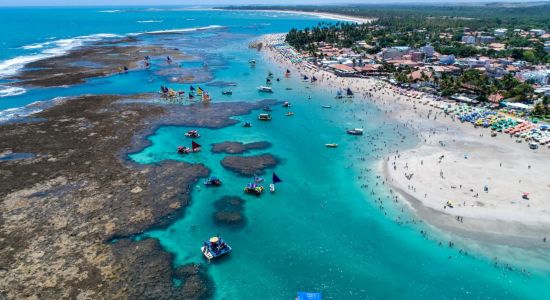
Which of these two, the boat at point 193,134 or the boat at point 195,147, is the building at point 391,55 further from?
the boat at point 195,147

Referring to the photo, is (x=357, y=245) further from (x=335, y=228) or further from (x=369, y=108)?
(x=369, y=108)

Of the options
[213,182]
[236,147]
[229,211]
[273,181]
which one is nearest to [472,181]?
[273,181]

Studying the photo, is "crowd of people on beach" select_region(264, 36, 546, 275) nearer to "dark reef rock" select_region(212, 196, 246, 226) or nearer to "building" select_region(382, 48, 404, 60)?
"dark reef rock" select_region(212, 196, 246, 226)

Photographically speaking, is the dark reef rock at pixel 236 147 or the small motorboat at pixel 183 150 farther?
the dark reef rock at pixel 236 147

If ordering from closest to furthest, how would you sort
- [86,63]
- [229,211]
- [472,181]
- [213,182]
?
[229,211] → [472,181] → [213,182] → [86,63]

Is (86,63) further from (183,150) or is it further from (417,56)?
(417,56)

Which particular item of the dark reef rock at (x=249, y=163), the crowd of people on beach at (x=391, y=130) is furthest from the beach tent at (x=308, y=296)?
the dark reef rock at (x=249, y=163)
